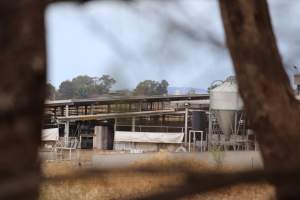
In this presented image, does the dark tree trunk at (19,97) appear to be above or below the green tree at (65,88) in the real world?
below

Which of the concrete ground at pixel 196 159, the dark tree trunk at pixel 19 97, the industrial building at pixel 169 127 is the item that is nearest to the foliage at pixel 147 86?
the concrete ground at pixel 196 159

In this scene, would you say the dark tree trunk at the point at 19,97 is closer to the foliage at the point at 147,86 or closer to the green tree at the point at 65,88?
the foliage at the point at 147,86

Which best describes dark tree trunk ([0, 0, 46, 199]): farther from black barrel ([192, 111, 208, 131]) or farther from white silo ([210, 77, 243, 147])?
black barrel ([192, 111, 208, 131])

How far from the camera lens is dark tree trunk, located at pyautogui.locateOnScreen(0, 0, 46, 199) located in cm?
119

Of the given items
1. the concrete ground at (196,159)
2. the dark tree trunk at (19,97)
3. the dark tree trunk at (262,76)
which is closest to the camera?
the dark tree trunk at (19,97)

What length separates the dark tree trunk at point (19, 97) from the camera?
119 centimetres

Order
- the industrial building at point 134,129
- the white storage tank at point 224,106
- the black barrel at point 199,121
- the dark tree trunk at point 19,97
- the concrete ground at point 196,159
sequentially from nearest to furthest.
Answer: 1. the dark tree trunk at point 19,97
2. the concrete ground at point 196,159
3. the white storage tank at point 224,106
4. the black barrel at point 199,121
5. the industrial building at point 134,129

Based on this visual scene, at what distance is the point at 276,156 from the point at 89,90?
374 centimetres

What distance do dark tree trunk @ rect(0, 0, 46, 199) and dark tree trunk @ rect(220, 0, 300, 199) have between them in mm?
2519

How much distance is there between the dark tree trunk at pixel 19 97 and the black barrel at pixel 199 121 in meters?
23.2

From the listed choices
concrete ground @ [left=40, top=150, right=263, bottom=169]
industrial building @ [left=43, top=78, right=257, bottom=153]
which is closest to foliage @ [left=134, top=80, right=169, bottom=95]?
concrete ground @ [left=40, top=150, right=263, bottom=169]

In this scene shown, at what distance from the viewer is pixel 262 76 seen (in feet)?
12.4

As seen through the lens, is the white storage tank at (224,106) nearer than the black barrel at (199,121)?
Yes

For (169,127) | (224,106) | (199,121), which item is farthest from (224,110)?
(169,127)
